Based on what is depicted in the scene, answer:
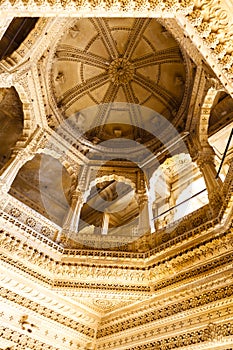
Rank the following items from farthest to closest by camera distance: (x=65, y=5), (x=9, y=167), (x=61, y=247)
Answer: (x=9, y=167), (x=61, y=247), (x=65, y=5)

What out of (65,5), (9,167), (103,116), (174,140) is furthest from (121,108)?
(65,5)

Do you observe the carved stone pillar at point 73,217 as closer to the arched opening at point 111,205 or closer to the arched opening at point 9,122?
the arched opening at point 9,122

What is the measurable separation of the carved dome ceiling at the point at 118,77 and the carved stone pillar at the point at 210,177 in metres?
1.78

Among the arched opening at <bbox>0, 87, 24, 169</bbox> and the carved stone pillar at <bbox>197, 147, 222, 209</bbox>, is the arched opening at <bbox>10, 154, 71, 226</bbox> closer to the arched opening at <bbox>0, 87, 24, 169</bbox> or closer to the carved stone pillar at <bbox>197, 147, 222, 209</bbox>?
the arched opening at <bbox>0, 87, 24, 169</bbox>

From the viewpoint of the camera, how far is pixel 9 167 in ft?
19.5

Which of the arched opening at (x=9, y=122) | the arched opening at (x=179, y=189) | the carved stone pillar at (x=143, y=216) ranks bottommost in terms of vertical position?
the carved stone pillar at (x=143, y=216)

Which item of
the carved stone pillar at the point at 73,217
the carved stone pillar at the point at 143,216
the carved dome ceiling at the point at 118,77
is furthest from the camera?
the carved dome ceiling at the point at 118,77

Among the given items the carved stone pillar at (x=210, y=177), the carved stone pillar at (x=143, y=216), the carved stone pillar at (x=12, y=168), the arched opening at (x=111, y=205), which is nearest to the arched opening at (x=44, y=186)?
the arched opening at (x=111, y=205)

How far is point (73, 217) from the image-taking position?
6.43 meters

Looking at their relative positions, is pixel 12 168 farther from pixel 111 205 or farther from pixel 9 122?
pixel 111 205

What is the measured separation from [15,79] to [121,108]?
3.60 metres

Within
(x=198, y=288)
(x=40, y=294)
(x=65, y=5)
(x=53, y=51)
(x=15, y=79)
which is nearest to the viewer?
(x=65, y=5)

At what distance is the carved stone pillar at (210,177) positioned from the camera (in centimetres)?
496

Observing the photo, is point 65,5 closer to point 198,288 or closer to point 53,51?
point 198,288
